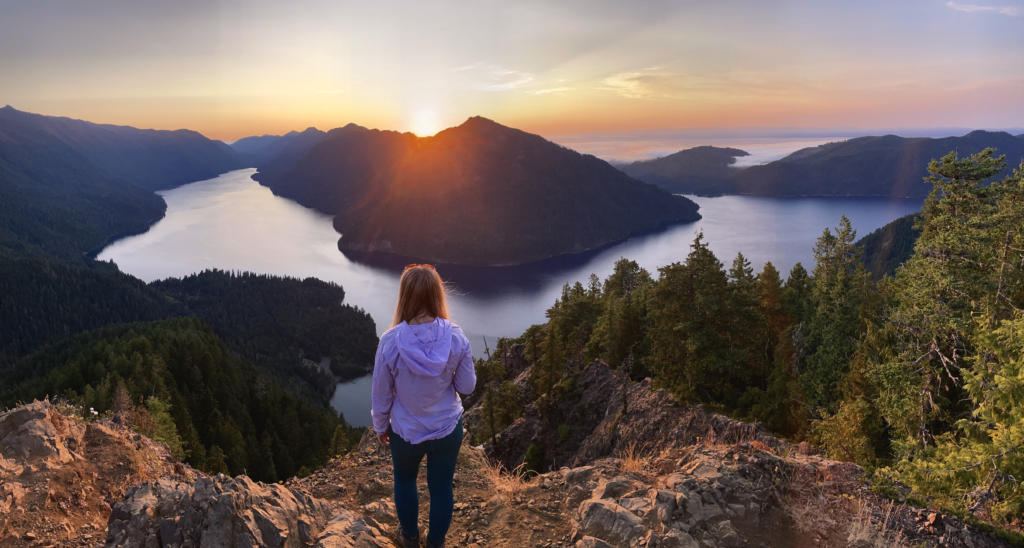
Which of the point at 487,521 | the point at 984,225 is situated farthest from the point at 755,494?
the point at 984,225

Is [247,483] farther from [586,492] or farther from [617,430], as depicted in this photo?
[617,430]

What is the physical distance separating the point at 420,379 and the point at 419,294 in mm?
935

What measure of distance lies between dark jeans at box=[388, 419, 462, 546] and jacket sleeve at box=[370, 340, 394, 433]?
0.97 feet

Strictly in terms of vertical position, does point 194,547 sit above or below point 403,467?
below

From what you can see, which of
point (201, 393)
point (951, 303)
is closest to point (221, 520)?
point (951, 303)

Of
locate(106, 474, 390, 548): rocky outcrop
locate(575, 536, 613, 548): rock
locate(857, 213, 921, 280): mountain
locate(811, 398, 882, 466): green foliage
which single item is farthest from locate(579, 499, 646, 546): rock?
locate(857, 213, 921, 280): mountain

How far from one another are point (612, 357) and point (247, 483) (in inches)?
1305

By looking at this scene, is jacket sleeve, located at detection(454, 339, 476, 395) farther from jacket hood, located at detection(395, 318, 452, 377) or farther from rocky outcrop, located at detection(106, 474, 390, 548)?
rocky outcrop, located at detection(106, 474, 390, 548)

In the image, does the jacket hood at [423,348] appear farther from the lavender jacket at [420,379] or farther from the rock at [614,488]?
the rock at [614,488]

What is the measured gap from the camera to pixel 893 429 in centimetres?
2053

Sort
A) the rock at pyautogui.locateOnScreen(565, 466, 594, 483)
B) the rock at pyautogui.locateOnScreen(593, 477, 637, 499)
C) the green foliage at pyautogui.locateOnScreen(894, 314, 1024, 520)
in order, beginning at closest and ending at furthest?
the rock at pyautogui.locateOnScreen(593, 477, 637, 499)
the rock at pyautogui.locateOnScreen(565, 466, 594, 483)
the green foliage at pyautogui.locateOnScreen(894, 314, 1024, 520)

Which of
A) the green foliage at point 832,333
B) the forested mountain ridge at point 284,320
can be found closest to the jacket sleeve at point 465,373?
the green foliage at point 832,333

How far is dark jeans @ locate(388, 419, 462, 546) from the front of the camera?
18.2 feet

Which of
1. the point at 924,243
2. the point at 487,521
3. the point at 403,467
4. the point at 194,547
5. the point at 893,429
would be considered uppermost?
the point at 924,243
